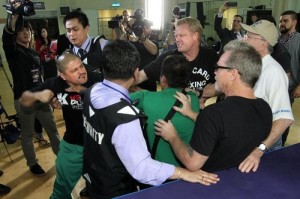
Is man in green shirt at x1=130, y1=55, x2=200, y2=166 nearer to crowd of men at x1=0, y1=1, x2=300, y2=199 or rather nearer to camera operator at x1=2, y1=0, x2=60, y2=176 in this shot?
crowd of men at x1=0, y1=1, x2=300, y2=199

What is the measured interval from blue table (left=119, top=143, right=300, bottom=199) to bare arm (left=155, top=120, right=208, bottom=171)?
0.33 ft

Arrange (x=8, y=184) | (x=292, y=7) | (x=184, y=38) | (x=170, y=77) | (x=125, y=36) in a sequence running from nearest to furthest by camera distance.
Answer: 1. (x=170, y=77)
2. (x=184, y=38)
3. (x=8, y=184)
4. (x=125, y=36)
5. (x=292, y=7)

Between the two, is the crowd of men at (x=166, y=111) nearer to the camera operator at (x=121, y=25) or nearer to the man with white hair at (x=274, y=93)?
the man with white hair at (x=274, y=93)

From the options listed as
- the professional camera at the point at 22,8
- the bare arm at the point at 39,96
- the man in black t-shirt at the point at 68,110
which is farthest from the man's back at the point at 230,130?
the professional camera at the point at 22,8

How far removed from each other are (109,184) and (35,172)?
2041 millimetres

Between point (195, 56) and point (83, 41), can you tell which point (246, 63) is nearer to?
point (195, 56)

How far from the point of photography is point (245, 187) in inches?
45.9

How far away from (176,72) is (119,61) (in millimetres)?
459

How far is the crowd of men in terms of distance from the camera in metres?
1.22

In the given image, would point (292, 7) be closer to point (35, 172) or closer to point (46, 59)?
point (46, 59)

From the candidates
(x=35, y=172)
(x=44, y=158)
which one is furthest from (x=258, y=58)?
(x=44, y=158)

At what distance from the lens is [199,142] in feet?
3.94

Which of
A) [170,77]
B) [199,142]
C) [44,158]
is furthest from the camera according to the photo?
[44,158]

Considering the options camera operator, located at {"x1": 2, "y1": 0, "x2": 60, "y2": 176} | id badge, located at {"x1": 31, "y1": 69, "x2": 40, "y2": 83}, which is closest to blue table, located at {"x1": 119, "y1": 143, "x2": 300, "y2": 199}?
camera operator, located at {"x1": 2, "y1": 0, "x2": 60, "y2": 176}
